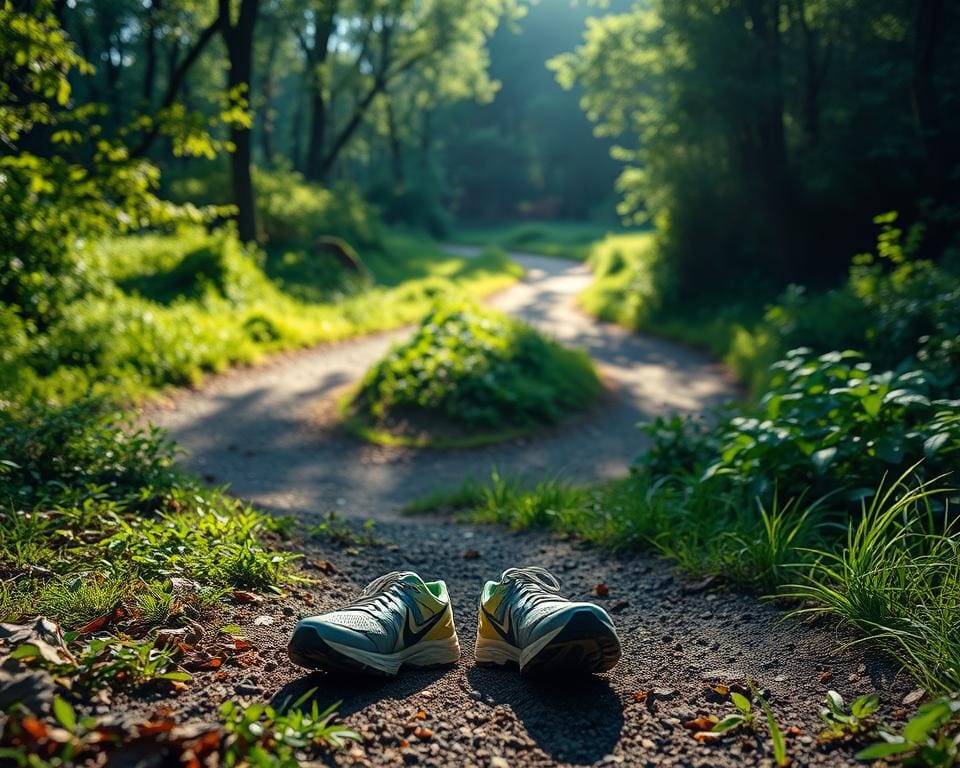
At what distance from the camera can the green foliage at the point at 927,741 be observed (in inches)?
71.9

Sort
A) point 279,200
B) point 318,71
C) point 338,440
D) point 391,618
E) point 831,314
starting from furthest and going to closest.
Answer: point 318,71, point 279,200, point 831,314, point 338,440, point 391,618

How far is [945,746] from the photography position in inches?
74.2

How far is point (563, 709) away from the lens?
2479mm

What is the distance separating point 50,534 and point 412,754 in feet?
7.27

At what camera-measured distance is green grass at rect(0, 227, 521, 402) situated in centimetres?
712

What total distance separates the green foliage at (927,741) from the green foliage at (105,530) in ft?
7.61

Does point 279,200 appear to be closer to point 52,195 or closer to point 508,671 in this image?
point 52,195

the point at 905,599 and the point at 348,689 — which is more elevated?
the point at 905,599

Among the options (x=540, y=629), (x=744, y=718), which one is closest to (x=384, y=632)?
(x=540, y=629)

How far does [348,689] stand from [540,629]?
69 cm

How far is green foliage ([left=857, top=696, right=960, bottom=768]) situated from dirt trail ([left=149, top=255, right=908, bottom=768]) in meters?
0.16

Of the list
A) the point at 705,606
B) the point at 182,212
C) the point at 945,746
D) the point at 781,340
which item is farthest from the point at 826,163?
the point at 945,746

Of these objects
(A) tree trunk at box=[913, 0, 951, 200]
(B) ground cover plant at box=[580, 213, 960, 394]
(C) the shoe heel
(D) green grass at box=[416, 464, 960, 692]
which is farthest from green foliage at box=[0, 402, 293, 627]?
(A) tree trunk at box=[913, 0, 951, 200]

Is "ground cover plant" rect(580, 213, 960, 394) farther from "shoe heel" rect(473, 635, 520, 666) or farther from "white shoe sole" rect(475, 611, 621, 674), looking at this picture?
"shoe heel" rect(473, 635, 520, 666)
